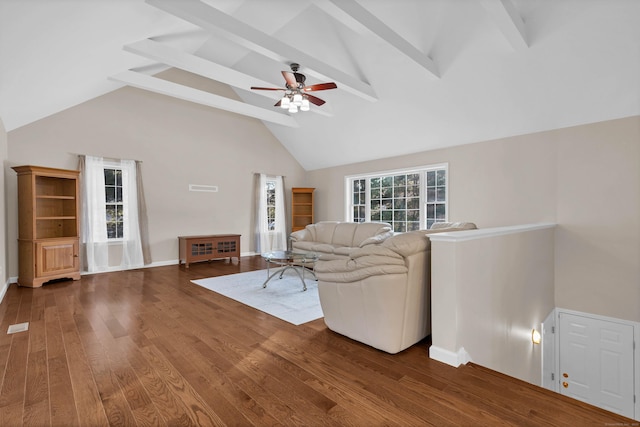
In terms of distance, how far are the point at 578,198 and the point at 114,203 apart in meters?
8.05

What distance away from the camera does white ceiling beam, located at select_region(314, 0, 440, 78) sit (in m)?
3.07

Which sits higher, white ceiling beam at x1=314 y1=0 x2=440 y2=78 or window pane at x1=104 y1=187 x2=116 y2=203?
white ceiling beam at x1=314 y1=0 x2=440 y2=78

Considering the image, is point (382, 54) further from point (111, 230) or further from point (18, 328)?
point (111, 230)

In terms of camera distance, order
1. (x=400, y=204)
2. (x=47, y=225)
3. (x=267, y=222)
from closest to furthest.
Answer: (x=47, y=225), (x=400, y=204), (x=267, y=222)

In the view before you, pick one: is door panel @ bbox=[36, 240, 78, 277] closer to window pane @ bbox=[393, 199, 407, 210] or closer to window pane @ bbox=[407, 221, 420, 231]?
window pane @ bbox=[393, 199, 407, 210]

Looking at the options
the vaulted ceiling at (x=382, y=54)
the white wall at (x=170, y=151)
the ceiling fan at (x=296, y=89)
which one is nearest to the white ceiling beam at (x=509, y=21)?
the vaulted ceiling at (x=382, y=54)

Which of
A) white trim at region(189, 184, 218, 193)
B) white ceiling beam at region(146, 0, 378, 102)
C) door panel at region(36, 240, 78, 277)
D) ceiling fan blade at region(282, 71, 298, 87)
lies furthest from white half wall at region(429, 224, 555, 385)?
white trim at region(189, 184, 218, 193)

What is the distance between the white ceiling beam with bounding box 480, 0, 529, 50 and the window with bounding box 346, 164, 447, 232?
2681 millimetres

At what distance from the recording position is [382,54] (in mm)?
4742

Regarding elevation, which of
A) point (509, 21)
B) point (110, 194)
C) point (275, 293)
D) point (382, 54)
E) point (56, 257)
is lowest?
point (275, 293)

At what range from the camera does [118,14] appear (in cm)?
291

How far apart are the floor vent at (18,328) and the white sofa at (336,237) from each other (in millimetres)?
3943

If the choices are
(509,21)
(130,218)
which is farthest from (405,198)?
(130,218)

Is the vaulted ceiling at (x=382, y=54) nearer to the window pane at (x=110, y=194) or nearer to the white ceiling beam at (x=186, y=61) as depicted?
the white ceiling beam at (x=186, y=61)
